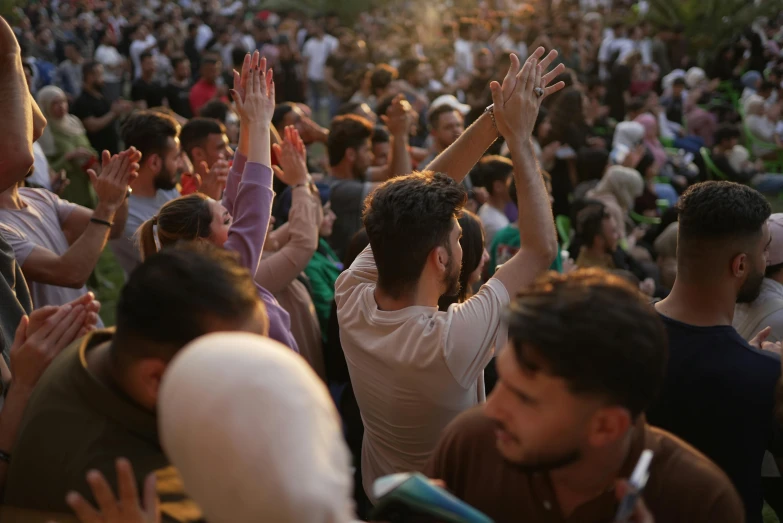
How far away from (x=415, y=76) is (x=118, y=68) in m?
6.22

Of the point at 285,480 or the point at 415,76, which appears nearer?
the point at 285,480

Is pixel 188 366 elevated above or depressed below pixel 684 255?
above

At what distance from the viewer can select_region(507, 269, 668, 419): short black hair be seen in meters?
1.50

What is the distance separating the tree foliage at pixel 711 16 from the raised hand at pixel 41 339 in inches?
729

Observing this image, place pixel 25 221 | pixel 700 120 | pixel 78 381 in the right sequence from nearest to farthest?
1. pixel 78 381
2. pixel 25 221
3. pixel 700 120

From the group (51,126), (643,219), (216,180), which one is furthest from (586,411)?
(51,126)

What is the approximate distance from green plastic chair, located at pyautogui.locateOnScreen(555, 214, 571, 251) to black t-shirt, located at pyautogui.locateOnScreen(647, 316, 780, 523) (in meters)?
4.03

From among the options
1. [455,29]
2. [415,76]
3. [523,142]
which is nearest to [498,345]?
[523,142]

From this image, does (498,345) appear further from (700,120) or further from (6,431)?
(700,120)

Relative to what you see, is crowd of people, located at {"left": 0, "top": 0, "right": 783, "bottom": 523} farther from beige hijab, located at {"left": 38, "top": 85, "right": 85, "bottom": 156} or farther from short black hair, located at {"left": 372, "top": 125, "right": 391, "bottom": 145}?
Result: beige hijab, located at {"left": 38, "top": 85, "right": 85, "bottom": 156}

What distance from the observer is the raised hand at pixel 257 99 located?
9.92ft

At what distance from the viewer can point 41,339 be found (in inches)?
75.0

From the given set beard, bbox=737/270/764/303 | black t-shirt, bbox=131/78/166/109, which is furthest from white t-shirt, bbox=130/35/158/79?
beard, bbox=737/270/764/303

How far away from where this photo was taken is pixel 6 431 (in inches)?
73.9
